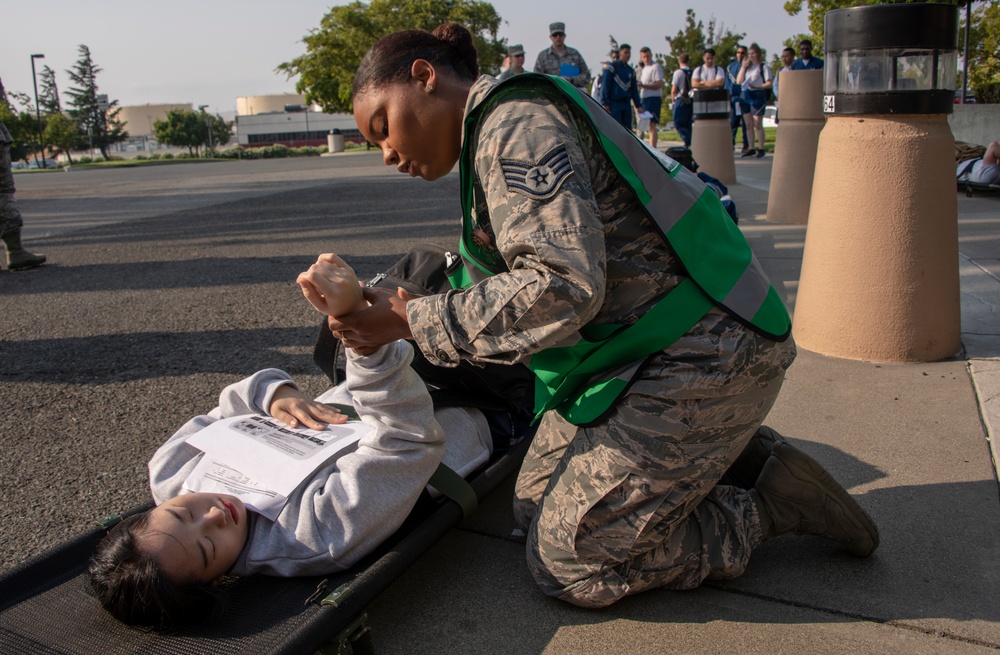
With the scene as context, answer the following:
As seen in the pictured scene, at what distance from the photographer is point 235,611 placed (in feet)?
6.83

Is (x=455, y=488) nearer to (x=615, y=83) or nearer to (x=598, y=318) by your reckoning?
(x=598, y=318)

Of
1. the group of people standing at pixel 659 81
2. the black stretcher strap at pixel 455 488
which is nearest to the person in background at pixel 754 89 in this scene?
the group of people standing at pixel 659 81

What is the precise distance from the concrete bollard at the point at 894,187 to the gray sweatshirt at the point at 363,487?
2464 millimetres

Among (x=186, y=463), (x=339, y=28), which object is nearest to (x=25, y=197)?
(x=186, y=463)

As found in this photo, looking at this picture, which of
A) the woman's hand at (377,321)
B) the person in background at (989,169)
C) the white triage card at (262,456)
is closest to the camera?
the woman's hand at (377,321)

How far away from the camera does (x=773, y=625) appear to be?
2.18 metres

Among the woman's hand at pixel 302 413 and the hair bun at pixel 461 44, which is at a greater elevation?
the hair bun at pixel 461 44

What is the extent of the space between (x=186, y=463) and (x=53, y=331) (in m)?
3.45

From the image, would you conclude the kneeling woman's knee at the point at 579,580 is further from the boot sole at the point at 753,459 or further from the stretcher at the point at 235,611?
the boot sole at the point at 753,459

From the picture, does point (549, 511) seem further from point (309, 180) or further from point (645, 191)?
point (309, 180)

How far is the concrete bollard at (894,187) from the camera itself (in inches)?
150

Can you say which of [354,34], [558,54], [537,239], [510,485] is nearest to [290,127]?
[354,34]

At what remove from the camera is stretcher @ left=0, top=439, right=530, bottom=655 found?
1.96 m

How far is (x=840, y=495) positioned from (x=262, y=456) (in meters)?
1.63
